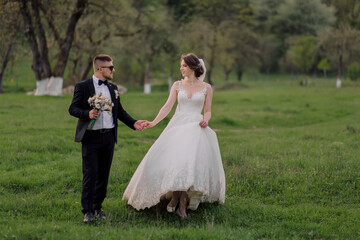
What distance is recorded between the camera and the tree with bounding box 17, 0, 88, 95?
2461 centimetres

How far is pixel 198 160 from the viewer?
6465 mm

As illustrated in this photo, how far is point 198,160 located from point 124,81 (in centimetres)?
5376

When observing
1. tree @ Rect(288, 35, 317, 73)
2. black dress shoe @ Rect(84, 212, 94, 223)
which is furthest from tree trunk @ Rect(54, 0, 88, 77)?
tree @ Rect(288, 35, 317, 73)

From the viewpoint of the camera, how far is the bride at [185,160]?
6354 millimetres

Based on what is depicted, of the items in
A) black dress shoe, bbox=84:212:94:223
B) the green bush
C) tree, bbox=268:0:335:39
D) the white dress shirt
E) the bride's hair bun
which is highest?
tree, bbox=268:0:335:39

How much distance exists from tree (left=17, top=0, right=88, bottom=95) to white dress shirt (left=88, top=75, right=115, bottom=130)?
63.7 ft

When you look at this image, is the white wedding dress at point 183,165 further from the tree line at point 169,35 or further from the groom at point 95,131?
the tree line at point 169,35

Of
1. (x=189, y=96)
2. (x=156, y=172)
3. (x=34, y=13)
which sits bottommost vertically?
(x=156, y=172)

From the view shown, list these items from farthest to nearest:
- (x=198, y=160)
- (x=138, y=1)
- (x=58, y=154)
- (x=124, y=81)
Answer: (x=124, y=81) < (x=138, y=1) < (x=58, y=154) < (x=198, y=160)

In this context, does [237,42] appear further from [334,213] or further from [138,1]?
[334,213]

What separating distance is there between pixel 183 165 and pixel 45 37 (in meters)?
22.7

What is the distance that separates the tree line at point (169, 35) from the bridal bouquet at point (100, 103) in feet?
3.55

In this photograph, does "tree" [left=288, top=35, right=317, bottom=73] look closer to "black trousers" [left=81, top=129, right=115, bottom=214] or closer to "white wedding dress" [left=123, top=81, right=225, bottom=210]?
"white wedding dress" [left=123, top=81, right=225, bottom=210]

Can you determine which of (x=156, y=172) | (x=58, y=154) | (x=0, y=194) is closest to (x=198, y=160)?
(x=156, y=172)
